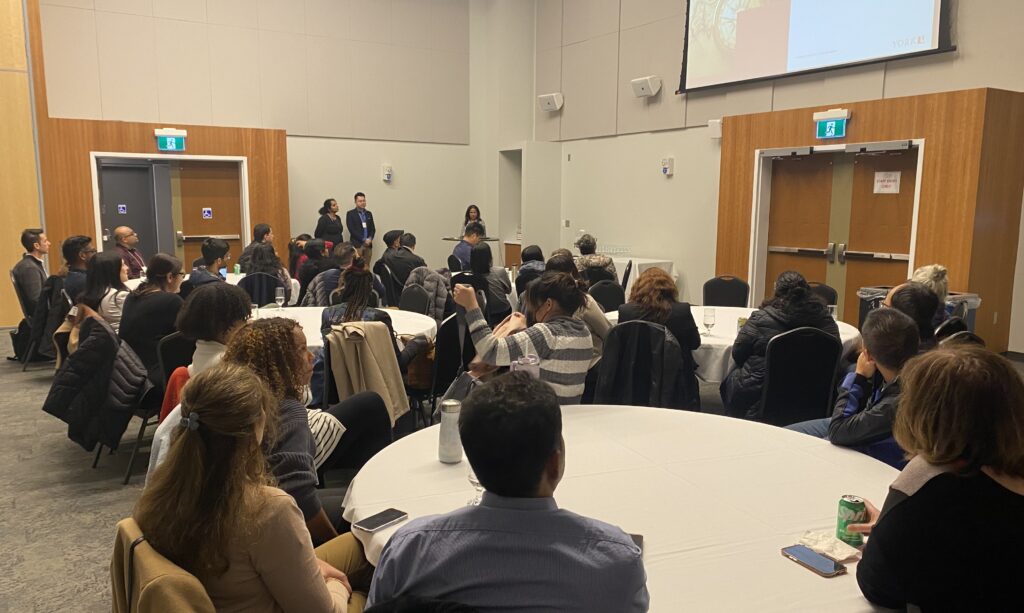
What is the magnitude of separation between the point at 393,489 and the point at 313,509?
0.25 metres

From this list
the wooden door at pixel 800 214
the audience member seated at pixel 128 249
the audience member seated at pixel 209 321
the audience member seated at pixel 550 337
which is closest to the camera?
the audience member seated at pixel 209 321

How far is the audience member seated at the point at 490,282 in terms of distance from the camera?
6.34 meters

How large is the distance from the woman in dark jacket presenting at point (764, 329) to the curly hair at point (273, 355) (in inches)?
107

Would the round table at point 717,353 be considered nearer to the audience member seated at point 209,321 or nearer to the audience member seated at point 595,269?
the audience member seated at point 595,269

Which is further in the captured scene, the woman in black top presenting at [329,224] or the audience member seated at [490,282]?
the woman in black top presenting at [329,224]

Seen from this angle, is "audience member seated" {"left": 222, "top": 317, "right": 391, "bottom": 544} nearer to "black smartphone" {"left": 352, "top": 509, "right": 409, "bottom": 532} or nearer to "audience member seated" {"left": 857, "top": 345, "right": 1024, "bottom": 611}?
"black smartphone" {"left": 352, "top": 509, "right": 409, "bottom": 532}

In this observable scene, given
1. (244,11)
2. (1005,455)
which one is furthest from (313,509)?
(244,11)

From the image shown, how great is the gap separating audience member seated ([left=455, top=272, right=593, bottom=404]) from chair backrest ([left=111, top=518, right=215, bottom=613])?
178 centimetres

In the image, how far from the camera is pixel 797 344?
3.93 m

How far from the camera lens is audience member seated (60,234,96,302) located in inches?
239

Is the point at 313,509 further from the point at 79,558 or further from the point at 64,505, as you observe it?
the point at 64,505

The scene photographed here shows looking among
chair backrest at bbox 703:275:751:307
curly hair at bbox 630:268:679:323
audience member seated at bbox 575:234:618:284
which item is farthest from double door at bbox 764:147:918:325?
curly hair at bbox 630:268:679:323

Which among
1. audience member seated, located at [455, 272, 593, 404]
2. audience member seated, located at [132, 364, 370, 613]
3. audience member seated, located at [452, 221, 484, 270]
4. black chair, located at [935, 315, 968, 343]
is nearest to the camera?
audience member seated, located at [132, 364, 370, 613]

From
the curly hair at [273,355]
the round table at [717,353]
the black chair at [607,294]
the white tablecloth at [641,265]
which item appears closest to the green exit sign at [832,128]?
the white tablecloth at [641,265]
